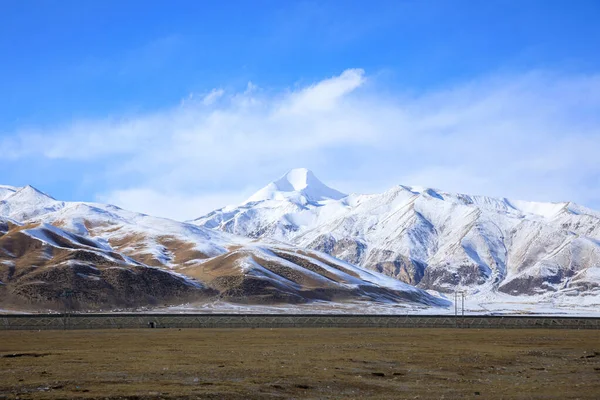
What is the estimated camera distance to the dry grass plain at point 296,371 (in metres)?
29.3

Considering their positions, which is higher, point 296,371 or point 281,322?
point 296,371

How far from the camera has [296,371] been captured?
3725 cm

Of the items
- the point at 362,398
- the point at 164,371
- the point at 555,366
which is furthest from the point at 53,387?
the point at 555,366

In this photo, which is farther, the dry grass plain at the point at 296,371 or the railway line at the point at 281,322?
the railway line at the point at 281,322

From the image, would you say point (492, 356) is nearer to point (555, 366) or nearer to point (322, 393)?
point (555, 366)

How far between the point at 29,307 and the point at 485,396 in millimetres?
173376

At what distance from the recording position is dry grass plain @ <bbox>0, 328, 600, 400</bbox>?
29312 mm

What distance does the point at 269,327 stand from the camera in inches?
3812

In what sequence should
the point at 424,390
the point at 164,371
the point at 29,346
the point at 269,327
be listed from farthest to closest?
1. the point at 269,327
2. the point at 29,346
3. the point at 164,371
4. the point at 424,390

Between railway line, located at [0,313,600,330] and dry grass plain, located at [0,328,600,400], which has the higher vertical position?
dry grass plain, located at [0,328,600,400]

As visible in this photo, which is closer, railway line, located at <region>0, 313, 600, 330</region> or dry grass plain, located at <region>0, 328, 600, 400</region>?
dry grass plain, located at <region>0, 328, 600, 400</region>

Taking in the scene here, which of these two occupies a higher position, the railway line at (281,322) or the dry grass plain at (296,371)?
the dry grass plain at (296,371)

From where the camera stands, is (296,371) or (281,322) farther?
(281,322)

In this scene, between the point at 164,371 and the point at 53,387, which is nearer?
the point at 53,387
